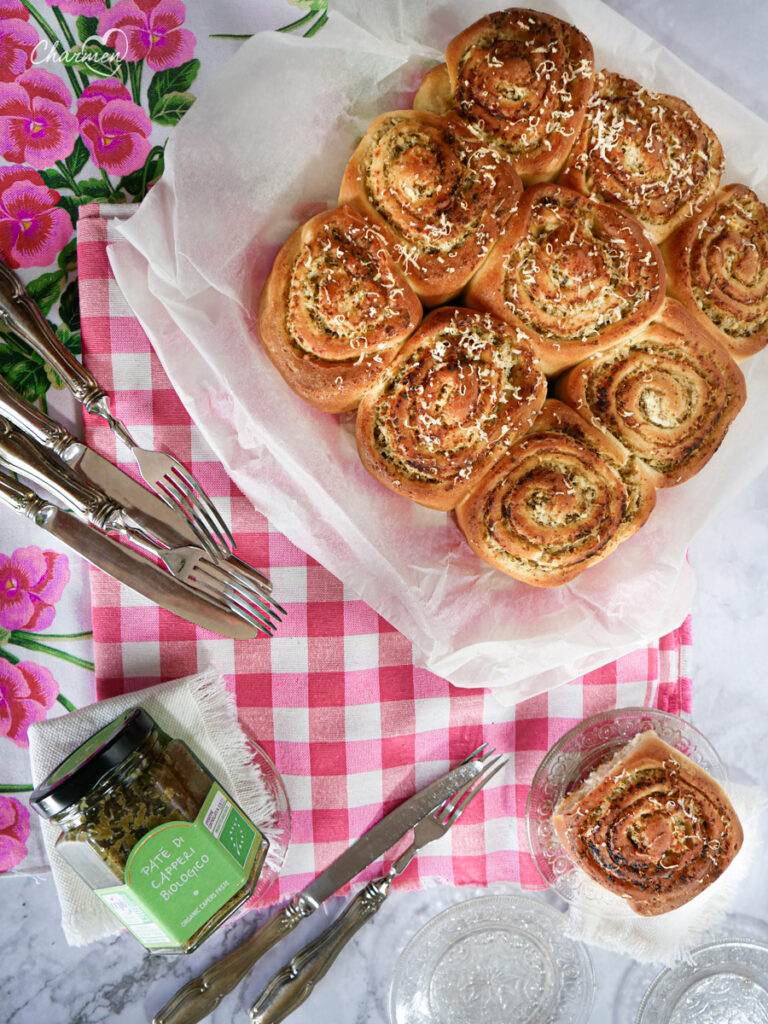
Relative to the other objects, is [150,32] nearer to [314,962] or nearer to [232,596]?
[232,596]

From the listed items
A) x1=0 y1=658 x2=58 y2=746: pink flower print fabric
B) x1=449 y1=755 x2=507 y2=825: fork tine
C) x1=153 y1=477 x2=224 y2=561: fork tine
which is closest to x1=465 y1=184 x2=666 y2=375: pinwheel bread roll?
x1=153 y1=477 x2=224 y2=561: fork tine

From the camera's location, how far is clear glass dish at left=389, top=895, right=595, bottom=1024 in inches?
69.4

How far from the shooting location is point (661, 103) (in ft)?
4.67

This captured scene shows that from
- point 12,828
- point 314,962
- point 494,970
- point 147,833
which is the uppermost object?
point 147,833

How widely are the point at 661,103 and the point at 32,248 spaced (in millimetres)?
1238

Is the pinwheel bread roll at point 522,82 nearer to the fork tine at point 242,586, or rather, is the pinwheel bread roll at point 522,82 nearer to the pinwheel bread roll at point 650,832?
the fork tine at point 242,586

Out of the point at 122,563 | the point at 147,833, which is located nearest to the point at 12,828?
the point at 147,833

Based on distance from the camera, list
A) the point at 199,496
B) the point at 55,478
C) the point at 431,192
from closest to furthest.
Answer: the point at 431,192 < the point at 55,478 < the point at 199,496

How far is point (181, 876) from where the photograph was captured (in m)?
1.41

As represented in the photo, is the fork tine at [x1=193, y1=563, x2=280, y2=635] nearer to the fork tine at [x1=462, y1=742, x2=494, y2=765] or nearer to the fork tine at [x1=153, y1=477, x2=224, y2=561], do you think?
the fork tine at [x1=153, y1=477, x2=224, y2=561]

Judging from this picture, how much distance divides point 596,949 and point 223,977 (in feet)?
2.83

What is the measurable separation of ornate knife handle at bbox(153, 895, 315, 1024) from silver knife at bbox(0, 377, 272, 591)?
0.85 m

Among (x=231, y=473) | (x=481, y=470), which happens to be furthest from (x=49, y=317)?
(x=481, y=470)

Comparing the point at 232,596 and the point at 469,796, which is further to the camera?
the point at 469,796
